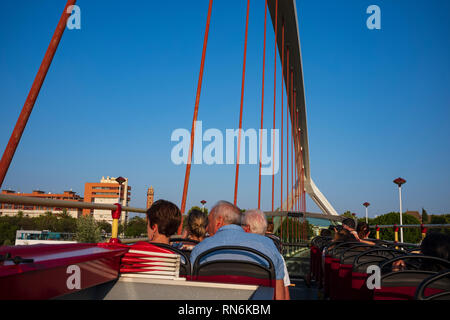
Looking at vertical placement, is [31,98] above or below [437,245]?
above

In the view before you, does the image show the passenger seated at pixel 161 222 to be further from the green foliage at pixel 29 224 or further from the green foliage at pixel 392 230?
the green foliage at pixel 392 230

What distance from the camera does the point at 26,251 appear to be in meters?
1.28

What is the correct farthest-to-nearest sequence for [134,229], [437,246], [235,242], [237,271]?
1. [134,229]
2. [437,246]
3. [235,242]
4. [237,271]

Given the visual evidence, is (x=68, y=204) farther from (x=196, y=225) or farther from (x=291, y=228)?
(x=291, y=228)

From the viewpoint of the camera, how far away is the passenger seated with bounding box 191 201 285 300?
2.21 metres

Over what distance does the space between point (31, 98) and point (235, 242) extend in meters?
1.75

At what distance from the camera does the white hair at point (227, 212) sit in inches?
111

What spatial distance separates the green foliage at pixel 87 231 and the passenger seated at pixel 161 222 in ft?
3.58

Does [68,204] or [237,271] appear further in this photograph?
[68,204]

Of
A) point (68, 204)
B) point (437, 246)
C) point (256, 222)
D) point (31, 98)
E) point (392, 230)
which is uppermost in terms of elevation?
point (31, 98)

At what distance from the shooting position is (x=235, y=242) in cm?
241

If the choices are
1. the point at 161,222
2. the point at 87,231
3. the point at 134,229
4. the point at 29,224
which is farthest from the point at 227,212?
the point at 29,224

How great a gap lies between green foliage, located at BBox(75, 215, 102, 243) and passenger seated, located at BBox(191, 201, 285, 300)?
1.32 meters

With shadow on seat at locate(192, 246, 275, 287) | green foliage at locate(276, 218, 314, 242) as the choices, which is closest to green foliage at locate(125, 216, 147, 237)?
shadow on seat at locate(192, 246, 275, 287)
